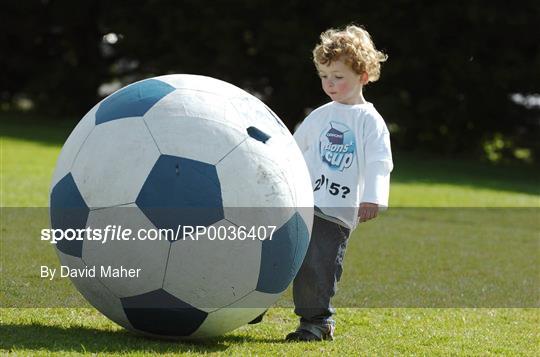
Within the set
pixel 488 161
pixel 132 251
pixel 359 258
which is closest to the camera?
pixel 132 251

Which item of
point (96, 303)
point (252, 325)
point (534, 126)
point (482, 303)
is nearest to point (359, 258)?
point (482, 303)

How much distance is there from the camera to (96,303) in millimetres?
4559

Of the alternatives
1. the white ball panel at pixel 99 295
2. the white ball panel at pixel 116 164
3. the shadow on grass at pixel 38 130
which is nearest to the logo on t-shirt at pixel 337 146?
the white ball panel at pixel 116 164

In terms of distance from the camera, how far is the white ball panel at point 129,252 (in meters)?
4.24

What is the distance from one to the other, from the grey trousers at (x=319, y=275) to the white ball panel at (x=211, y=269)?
0.77 metres

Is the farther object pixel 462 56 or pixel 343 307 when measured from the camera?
pixel 462 56

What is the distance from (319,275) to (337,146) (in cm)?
74

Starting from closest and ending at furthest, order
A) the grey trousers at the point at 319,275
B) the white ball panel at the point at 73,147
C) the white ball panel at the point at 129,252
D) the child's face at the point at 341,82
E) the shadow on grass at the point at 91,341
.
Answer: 1. the white ball panel at the point at 129,252
2. the shadow on grass at the point at 91,341
3. the white ball panel at the point at 73,147
4. the grey trousers at the point at 319,275
5. the child's face at the point at 341,82

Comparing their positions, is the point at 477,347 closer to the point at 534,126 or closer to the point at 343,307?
the point at 343,307

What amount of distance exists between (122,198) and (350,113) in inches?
62.4

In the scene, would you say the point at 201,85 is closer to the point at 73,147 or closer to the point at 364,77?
the point at 73,147

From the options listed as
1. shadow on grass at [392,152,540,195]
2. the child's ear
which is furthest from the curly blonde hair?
shadow on grass at [392,152,540,195]

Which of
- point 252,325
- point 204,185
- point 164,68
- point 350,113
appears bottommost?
point 252,325

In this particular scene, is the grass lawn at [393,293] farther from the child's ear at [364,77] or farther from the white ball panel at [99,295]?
the child's ear at [364,77]
